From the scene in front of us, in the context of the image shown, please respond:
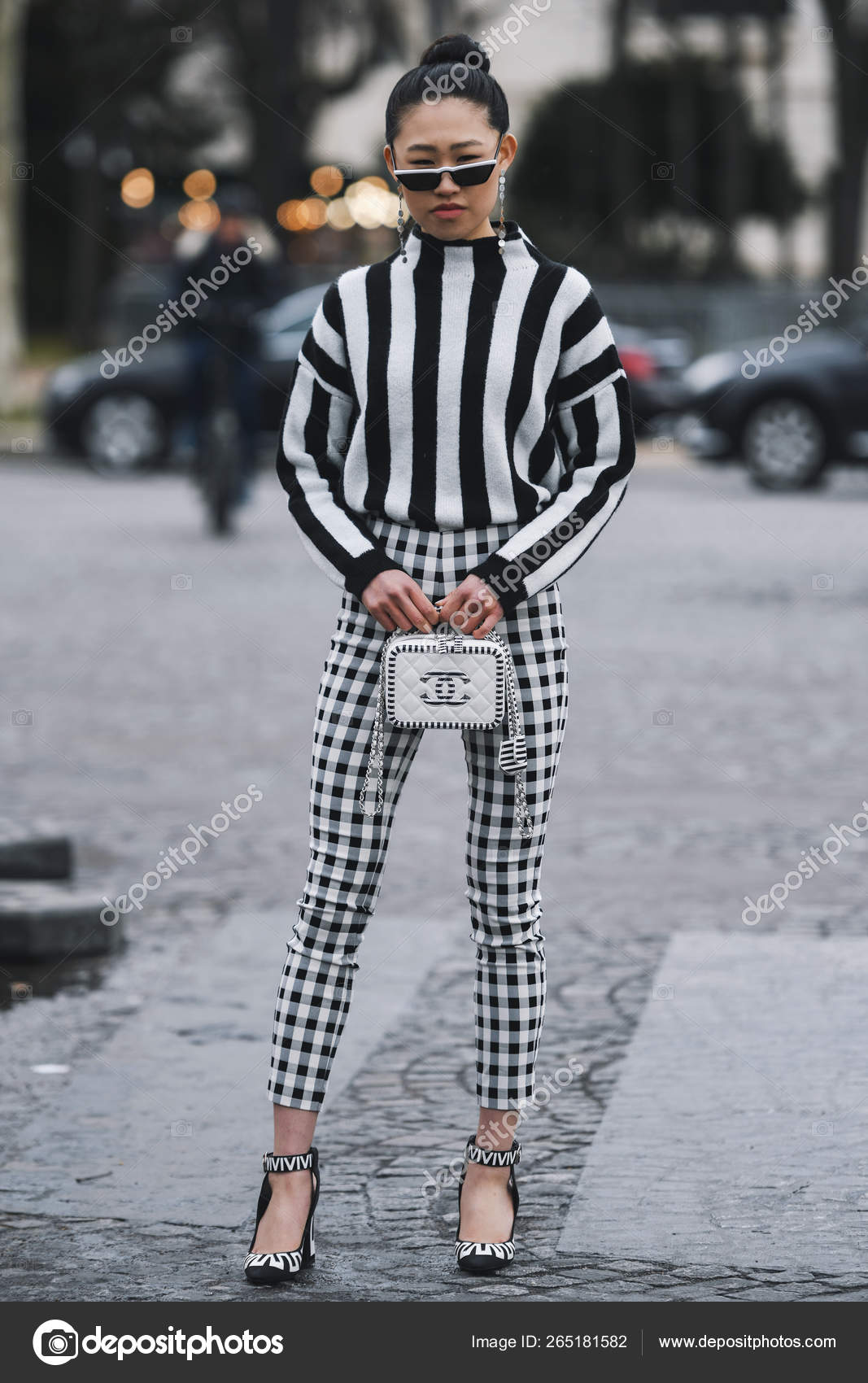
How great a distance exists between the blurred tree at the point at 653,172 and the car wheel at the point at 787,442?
1670 centimetres

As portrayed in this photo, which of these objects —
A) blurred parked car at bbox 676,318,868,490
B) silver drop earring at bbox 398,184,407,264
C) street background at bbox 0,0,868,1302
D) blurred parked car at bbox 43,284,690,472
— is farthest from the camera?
blurred parked car at bbox 43,284,690,472

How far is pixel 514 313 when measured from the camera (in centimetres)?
357

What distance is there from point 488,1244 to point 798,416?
53.9 feet

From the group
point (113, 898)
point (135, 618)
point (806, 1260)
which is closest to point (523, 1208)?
point (806, 1260)

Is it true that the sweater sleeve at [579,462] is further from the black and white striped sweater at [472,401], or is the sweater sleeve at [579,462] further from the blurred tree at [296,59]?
the blurred tree at [296,59]

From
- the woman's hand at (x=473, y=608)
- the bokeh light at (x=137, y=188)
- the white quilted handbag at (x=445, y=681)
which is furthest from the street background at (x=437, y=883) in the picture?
the bokeh light at (x=137, y=188)

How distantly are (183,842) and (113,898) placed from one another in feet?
2.81

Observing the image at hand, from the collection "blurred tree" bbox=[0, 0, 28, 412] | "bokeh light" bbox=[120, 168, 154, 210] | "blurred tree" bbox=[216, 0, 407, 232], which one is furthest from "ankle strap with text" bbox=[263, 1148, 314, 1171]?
"bokeh light" bbox=[120, 168, 154, 210]

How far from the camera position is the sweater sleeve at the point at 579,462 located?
3555 millimetres

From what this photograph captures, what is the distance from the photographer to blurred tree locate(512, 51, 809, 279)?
37156mm

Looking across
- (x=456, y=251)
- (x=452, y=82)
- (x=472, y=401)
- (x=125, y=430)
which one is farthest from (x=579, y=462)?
(x=125, y=430)

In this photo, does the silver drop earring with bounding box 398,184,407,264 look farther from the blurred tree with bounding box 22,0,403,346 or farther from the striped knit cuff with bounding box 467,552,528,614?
the blurred tree with bounding box 22,0,403,346

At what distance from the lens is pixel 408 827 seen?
287 inches

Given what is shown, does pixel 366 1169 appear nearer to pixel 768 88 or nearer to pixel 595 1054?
pixel 595 1054
